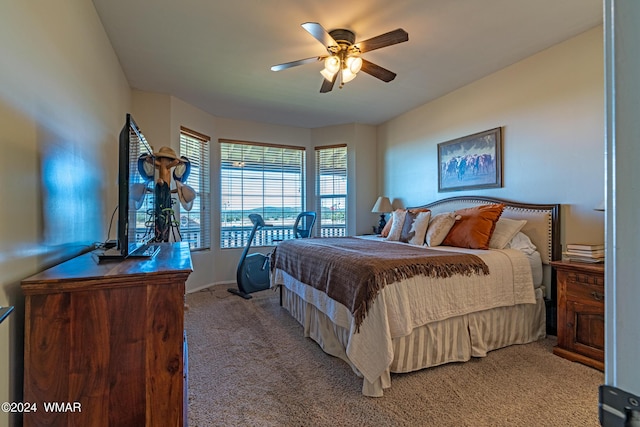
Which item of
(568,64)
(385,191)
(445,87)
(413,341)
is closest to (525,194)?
(568,64)

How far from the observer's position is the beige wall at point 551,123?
2.56 m

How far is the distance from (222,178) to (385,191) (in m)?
2.72

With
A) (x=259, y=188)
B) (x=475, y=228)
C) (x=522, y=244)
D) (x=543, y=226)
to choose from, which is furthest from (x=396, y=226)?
(x=259, y=188)

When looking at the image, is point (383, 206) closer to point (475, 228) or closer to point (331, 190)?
point (331, 190)

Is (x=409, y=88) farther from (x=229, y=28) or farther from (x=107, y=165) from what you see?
(x=107, y=165)

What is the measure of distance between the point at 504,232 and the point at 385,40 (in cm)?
201

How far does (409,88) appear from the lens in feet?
12.5

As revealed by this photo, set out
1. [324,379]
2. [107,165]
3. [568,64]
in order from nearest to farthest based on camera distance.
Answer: [324,379]
[107,165]
[568,64]

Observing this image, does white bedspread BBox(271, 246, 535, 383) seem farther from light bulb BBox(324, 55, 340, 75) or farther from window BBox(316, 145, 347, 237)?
window BBox(316, 145, 347, 237)

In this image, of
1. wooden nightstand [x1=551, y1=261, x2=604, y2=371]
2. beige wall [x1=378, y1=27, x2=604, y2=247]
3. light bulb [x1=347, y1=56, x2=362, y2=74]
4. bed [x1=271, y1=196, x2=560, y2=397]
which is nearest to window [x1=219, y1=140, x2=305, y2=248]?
bed [x1=271, y1=196, x2=560, y2=397]

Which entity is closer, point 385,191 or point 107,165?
point 107,165

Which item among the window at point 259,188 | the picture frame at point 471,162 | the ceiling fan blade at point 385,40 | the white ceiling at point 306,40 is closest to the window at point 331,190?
the window at point 259,188

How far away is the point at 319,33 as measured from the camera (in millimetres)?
2191

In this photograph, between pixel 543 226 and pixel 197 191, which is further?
pixel 197 191
